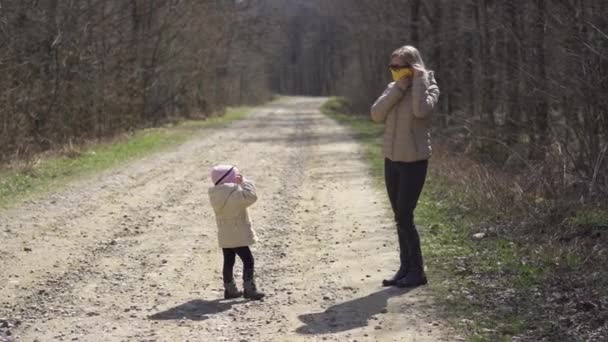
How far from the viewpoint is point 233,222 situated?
7152mm

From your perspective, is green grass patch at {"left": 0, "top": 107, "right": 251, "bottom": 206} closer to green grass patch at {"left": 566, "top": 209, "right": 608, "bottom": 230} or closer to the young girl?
the young girl

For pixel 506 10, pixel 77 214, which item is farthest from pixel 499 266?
pixel 506 10

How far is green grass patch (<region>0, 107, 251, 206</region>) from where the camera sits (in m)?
14.4

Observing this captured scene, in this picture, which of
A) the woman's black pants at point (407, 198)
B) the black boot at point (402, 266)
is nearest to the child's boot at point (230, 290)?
the black boot at point (402, 266)

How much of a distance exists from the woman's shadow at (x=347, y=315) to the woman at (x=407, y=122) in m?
0.69

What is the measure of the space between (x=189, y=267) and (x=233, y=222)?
150 centimetres

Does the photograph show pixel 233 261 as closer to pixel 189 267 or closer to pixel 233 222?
pixel 233 222

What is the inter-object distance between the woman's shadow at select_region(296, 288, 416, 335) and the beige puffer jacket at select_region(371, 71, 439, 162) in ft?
3.79

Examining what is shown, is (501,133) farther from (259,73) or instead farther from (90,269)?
(259,73)

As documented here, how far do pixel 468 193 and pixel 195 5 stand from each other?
24.0 metres

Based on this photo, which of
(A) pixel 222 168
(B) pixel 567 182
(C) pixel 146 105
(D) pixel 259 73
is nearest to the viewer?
(A) pixel 222 168

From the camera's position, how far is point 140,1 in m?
29.3

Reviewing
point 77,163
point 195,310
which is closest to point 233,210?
point 195,310

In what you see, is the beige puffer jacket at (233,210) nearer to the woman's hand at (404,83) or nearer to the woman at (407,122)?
the woman at (407,122)
